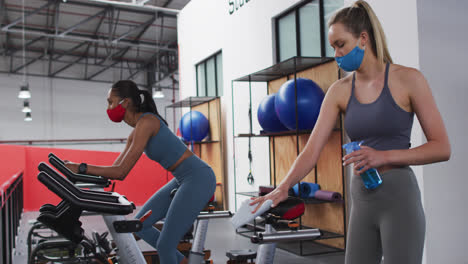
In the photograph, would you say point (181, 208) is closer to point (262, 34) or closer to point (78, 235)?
point (78, 235)

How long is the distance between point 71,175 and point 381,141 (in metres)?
1.39

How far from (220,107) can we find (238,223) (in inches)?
249

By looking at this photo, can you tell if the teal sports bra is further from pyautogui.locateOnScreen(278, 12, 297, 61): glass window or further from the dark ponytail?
pyautogui.locateOnScreen(278, 12, 297, 61): glass window

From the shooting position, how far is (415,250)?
117 centimetres

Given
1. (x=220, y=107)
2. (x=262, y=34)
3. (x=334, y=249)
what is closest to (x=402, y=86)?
(x=334, y=249)

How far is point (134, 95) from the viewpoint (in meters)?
2.49

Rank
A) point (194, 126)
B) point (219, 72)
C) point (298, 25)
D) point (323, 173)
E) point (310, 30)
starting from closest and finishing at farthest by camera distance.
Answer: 1. point (323, 173)
2. point (310, 30)
3. point (298, 25)
4. point (194, 126)
5. point (219, 72)

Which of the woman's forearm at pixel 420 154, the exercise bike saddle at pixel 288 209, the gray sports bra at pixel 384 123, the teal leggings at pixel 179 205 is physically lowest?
the teal leggings at pixel 179 205

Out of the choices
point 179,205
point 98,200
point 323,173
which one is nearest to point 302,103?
point 323,173

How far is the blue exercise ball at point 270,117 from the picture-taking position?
4.75m

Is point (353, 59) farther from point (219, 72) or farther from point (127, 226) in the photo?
point (219, 72)

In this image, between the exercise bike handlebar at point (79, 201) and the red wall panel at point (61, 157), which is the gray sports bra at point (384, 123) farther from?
the red wall panel at point (61, 157)

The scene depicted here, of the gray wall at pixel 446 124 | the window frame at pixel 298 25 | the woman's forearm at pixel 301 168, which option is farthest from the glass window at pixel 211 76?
the woman's forearm at pixel 301 168

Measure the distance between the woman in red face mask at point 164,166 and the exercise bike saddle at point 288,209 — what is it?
1.17 meters
